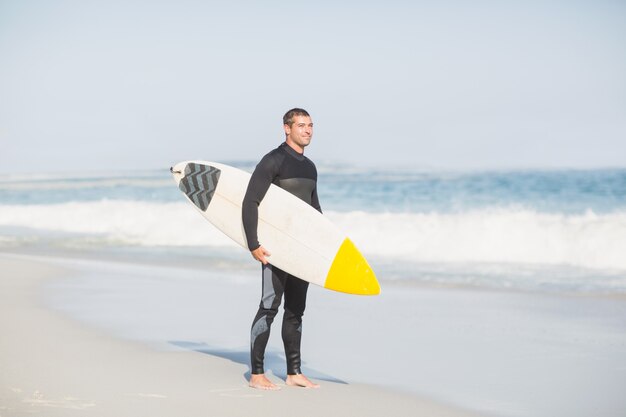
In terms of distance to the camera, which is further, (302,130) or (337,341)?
(337,341)

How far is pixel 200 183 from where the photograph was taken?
5.27 meters

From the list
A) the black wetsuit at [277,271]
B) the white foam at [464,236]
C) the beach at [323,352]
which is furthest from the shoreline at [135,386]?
the white foam at [464,236]

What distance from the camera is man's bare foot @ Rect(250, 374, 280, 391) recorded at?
4527mm

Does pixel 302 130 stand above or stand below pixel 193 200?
above

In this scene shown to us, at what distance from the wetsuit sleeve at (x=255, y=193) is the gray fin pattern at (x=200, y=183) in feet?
2.29

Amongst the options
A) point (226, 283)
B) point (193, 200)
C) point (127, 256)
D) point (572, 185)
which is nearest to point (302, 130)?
point (193, 200)

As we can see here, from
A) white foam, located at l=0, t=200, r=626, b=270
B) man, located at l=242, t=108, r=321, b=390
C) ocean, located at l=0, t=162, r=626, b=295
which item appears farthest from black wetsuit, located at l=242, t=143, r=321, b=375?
white foam, located at l=0, t=200, r=626, b=270

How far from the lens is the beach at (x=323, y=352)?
4.24 m

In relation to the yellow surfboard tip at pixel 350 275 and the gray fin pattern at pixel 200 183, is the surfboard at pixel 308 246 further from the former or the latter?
the gray fin pattern at pixel 200 183

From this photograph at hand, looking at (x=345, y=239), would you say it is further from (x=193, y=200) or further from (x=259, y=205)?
(x=193, y=200)

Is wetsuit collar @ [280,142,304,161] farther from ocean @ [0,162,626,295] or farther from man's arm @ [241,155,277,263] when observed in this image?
ocean @ [0,162,626,295]

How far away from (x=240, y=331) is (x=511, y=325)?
6.74 ft

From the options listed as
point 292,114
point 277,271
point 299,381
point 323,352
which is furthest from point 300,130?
point 323,352

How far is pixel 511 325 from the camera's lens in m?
6.45
